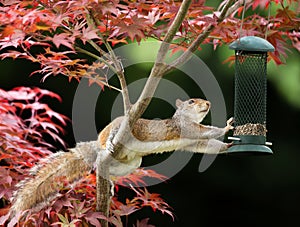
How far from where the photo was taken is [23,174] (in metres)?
2.67

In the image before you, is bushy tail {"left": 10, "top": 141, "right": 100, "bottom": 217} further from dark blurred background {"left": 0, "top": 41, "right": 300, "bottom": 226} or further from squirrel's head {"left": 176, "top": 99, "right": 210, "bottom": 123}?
dark blurred background {"left": 0, "top": 41, "right": 300, "bottom": 226}

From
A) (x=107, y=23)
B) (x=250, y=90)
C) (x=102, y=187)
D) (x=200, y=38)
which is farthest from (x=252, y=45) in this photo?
(x=102, y=187)

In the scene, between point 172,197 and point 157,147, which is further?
point 172,197

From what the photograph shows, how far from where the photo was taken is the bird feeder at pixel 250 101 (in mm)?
2467

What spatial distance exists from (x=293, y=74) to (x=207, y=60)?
0.53 meters

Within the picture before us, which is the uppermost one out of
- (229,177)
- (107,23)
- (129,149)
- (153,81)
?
(107,23)

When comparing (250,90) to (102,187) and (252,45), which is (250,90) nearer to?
(252,45)

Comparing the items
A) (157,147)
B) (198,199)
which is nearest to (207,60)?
(198,199)

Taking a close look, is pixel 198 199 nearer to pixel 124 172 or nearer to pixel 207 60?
pixel 207 60

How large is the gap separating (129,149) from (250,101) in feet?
1.63

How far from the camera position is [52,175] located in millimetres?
2635

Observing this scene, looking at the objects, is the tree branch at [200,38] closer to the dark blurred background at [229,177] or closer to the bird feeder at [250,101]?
the bird feeder at [250,101]

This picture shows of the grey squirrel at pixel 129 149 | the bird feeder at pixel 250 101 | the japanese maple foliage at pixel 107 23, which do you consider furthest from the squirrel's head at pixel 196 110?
the japanese maple foliage at pixel 107 23

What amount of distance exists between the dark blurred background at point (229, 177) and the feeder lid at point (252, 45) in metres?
2.14
